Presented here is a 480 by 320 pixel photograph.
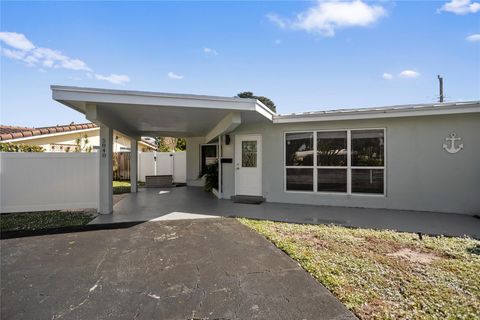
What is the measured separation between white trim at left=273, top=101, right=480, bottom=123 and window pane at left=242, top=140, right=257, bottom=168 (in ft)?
4.17

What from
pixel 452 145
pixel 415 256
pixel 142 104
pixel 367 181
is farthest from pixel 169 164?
pixel 415 256

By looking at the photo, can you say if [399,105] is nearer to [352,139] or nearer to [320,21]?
[352,139]

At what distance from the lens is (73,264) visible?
369 cm

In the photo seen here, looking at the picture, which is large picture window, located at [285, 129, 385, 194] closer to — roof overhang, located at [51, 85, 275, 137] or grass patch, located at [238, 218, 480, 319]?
roof overhang, located at [51, 85, 275, 137]

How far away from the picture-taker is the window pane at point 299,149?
8.03 meters

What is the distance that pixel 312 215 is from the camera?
6.60 meters

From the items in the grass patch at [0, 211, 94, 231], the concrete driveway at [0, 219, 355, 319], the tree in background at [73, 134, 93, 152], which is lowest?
the concrete driveway at [0, 219, 355, 319]

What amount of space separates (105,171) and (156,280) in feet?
14.2

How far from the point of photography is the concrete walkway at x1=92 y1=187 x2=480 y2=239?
18.0 ft

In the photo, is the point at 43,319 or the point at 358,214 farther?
the point at 358,214

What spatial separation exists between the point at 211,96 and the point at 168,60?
203 inches

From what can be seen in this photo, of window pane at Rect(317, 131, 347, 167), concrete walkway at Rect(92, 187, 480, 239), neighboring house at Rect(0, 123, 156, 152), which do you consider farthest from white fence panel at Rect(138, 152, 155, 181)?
window pane at Rect(317, 131, 347, 167)

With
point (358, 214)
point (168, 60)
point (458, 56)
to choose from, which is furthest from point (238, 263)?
point (458, 56)


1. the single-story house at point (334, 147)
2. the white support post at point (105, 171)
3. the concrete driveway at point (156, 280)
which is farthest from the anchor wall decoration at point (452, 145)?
the white support post at point (105, 171)
